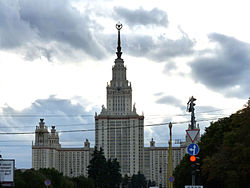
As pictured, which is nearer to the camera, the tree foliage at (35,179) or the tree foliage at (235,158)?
the tree foliage at (235,158)

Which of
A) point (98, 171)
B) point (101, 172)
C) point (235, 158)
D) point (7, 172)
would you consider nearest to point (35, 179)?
point (7, 172)

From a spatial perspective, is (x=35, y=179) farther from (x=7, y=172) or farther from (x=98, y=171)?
(x=98, y=171)

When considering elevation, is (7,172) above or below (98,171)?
above

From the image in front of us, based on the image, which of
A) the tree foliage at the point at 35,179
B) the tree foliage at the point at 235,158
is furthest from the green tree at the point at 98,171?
the tree foliage at the point at 235,158

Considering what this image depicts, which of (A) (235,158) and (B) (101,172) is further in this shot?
(B) (101,172)

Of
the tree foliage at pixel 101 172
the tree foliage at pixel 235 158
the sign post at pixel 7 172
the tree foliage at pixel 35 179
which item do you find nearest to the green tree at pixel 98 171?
the tree foliage at pixel 101 172

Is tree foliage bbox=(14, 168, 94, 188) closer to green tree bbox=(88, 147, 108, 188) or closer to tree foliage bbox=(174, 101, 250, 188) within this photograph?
tree foliage bbox=(174, 101, 250, 188)

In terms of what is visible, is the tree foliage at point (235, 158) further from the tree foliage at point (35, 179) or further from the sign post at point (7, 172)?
the tree foliage at point (35, 179)

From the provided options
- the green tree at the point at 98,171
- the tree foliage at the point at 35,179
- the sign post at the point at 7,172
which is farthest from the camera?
the green tree at the point at 98,171

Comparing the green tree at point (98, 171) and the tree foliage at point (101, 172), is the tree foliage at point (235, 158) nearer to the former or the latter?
the green tree at point (98, 171)

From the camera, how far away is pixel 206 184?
7512 cm

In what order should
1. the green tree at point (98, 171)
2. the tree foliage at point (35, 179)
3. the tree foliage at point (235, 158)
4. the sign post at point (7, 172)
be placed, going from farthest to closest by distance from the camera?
the green tree at point (98, 171)
the tree foliage at point (35, 179)
the sign post at point (7, 172)
the tree foliage at point (235, 158)

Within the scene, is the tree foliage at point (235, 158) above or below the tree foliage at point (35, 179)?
above

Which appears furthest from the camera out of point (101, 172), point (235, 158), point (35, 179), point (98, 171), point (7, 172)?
point (101, 172)
